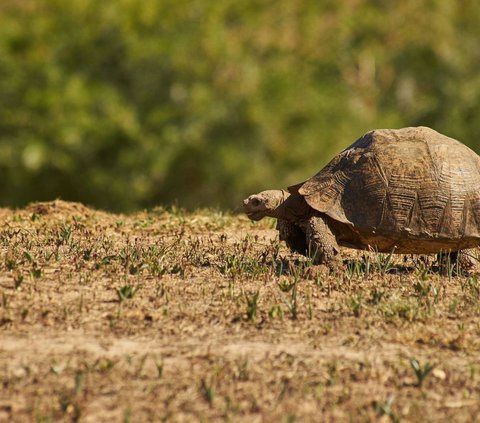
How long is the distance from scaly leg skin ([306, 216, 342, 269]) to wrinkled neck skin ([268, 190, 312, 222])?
332 mm

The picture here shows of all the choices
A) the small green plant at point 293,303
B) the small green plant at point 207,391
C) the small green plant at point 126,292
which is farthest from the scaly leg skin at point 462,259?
the small green plant at point 207,391

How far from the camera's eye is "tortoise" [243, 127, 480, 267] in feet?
27.0

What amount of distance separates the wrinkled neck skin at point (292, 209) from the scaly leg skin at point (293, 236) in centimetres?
11

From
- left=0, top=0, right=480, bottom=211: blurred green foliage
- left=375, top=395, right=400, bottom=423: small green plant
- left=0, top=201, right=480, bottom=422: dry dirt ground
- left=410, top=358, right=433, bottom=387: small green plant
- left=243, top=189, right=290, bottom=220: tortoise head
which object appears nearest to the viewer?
left=375, top=395, right=400, bottom=423: small green plant

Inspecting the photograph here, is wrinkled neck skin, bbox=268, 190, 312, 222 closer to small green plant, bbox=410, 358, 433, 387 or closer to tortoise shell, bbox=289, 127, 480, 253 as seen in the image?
tortoise shell, bbox=289, 127, 480, 253

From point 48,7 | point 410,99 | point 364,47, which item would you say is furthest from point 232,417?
point 364,47

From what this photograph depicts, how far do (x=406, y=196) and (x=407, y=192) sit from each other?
35mm

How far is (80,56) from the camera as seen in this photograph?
3569 cm

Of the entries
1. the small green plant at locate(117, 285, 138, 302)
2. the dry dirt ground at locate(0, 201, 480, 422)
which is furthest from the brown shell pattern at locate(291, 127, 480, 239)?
the small green plant at locate(117, 285, 138, 302)

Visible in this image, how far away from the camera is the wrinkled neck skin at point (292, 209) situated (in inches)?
343

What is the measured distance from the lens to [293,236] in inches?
352

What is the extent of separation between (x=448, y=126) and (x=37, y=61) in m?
15.6

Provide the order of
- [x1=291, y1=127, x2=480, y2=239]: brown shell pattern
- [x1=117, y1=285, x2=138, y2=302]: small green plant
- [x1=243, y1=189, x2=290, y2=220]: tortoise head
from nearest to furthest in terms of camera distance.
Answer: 1. [x1=117, y1=285, x2=138, y2=302]: small green plant
2. [x1=291, y1=127, x2=480, y2=239]: brown shell pattern
3. [x1=243, y1=189, x2=290, y2=220]: tortoise head

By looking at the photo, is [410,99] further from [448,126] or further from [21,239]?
[21,239]
